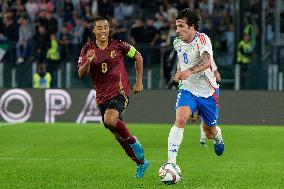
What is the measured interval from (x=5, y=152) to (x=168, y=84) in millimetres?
10670

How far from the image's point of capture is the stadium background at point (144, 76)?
20.2 m

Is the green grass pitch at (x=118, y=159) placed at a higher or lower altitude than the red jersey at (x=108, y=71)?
lower

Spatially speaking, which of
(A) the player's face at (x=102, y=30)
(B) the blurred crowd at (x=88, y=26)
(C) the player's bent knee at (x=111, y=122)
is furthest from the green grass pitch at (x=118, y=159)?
(B) the blurred crowd at (x=88, y=26)

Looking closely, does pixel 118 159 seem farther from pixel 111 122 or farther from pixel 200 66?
pixel 200 66

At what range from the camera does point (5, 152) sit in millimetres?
16531

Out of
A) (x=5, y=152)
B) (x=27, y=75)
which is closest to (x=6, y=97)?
(x=27, y=75)

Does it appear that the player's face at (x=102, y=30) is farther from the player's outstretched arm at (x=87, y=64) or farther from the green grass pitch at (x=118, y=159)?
the green grass pitch at (x=118, y=159)

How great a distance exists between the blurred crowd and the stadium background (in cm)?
3

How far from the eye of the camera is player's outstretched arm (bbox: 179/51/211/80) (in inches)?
453

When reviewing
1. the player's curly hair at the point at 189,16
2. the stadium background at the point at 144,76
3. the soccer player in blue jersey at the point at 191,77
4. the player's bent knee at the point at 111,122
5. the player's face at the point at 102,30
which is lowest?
the stadium background at the point at 144,76

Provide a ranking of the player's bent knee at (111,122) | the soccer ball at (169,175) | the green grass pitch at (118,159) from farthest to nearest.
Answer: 1. the player's bent knee at (111,122)
2. the green grass pitch at (118,159)
3. the soccer ball at (169,175)

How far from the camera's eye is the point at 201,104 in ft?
40.6

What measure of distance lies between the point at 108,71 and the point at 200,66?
55.0 inches

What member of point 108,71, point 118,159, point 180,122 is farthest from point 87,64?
point 118,159
